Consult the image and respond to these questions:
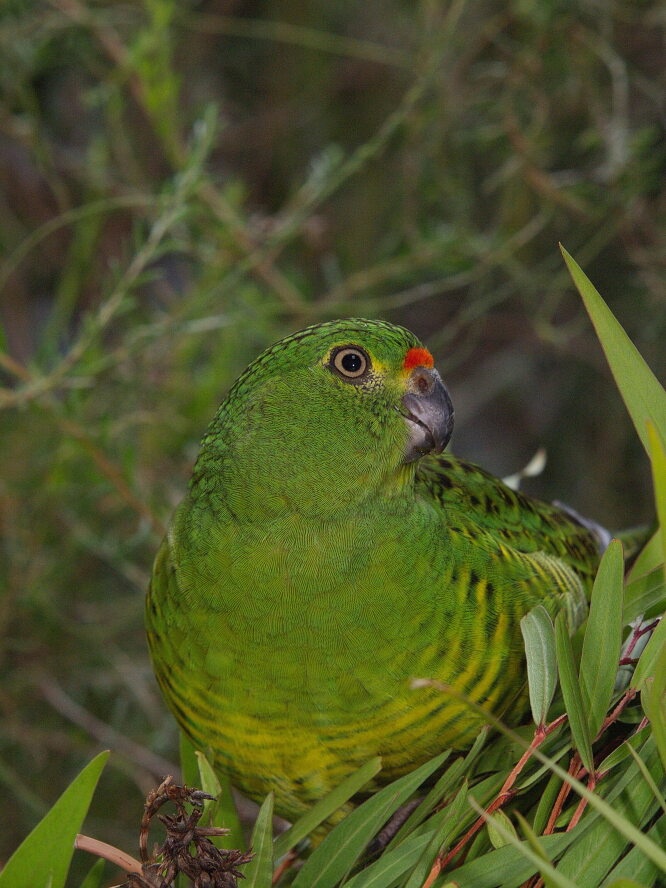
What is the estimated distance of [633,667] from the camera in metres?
0.76

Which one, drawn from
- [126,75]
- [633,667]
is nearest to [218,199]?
[126,75]

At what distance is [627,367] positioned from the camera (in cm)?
65

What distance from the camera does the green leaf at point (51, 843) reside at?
0.70 metres

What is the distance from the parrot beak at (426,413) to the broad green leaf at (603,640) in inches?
11.4

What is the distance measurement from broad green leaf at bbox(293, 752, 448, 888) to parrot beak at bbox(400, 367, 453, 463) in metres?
0.31

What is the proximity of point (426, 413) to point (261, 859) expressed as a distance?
1.43 ft

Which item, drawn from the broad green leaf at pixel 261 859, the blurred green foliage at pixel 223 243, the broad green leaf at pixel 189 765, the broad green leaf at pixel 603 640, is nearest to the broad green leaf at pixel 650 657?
the broad green leaf at pixel 603 640

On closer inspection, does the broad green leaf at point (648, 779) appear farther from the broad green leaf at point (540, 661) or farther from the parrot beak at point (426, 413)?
the parrot beak at point (426, 413)

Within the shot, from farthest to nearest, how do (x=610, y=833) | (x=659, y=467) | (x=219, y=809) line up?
1. (x=219, y=809)
2. (x=610, y=833)
3. (x=659, y=467)

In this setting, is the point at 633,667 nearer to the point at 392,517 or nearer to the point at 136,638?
the point at 392,517

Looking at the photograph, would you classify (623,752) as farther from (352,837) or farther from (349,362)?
(349,362)

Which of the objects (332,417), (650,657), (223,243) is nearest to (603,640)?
(650,657)

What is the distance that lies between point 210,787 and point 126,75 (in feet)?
3.88

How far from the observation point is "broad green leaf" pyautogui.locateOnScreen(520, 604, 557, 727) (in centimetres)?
73
